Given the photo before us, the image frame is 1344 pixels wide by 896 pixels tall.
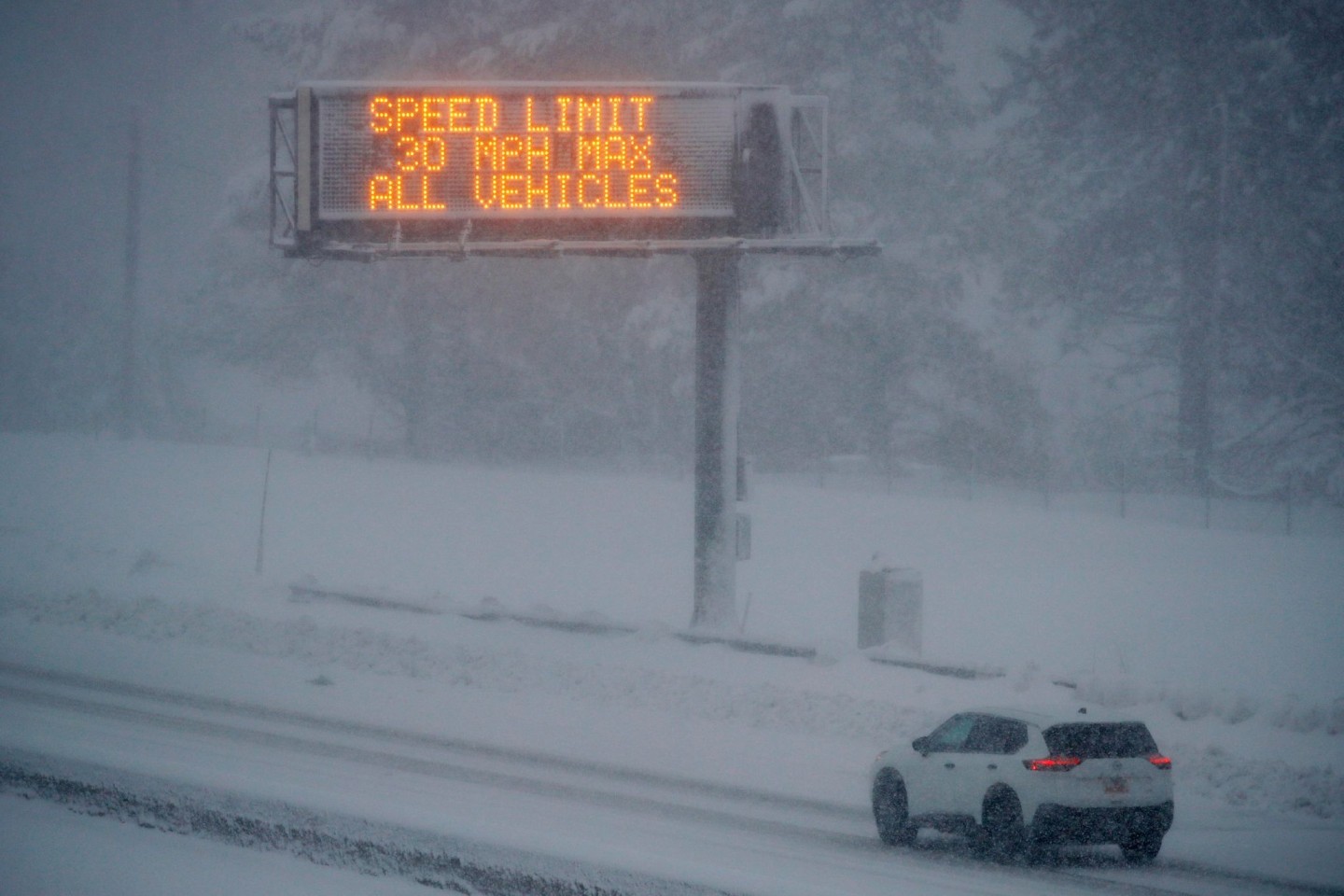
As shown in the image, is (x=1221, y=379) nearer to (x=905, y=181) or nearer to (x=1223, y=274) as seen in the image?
(x=1223, y=274)

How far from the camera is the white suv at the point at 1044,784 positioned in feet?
29.4

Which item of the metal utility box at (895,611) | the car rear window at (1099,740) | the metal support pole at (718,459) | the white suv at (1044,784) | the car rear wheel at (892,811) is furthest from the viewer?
the metal support pole at (718,459)

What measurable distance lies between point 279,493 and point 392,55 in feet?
42.7

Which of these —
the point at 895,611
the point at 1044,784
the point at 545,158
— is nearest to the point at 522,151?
the point at 545,158

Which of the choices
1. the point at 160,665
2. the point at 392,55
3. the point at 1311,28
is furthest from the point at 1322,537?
the point at 392,55

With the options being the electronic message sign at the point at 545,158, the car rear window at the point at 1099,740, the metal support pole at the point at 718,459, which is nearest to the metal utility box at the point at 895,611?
the metal support pole at the point at 718,459

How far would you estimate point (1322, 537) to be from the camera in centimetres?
3159

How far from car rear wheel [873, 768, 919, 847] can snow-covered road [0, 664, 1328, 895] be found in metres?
0.13

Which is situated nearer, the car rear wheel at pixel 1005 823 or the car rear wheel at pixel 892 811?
the car rear wheel at pixel 1005 823

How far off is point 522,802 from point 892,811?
271 cm

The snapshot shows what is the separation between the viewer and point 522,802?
A: 10.7m

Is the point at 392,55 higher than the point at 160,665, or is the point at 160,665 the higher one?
the point at 392,55

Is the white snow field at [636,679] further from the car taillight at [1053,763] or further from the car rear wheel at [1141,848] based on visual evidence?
the car taillight at [1053,763]

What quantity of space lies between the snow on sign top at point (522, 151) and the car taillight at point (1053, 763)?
8850mm
